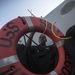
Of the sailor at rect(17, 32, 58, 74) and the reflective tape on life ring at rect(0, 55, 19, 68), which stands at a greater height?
the reflective tape on life ring at rect(0, 55, 19, 68)

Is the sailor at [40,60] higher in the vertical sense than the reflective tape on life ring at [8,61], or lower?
lower

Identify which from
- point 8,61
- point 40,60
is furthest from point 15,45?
point 40,60

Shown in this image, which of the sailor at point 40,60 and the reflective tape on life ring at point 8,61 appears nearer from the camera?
the reflective tape on life ring at point 8,61

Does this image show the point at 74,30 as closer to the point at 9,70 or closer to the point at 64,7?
the point at 9,70

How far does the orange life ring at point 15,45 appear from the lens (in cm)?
118

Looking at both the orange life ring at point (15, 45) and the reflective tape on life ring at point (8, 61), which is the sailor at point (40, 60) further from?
the reflective tape on life ring at point (8, 61)

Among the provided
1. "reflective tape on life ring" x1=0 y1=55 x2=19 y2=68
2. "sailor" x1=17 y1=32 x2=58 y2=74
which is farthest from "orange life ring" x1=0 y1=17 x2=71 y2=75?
"sailor" x1=17 y1=32 x2=58 y2=74

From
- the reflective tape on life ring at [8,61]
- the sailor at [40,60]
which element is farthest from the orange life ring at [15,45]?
the sailor at [40,60]

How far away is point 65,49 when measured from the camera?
1.37 m

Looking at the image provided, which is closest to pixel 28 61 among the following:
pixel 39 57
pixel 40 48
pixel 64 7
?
pixel 39 57

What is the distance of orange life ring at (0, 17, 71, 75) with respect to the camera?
118cm

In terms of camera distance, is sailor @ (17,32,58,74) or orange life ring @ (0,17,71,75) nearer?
orange life ring @ (0,17,71,75)

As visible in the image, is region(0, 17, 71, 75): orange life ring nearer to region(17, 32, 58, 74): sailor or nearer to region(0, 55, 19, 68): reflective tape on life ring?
region(0, 55, 19, 68): reflective tape on life ring

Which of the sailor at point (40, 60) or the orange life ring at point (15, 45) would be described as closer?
the orange life ring at point (15, 45)
